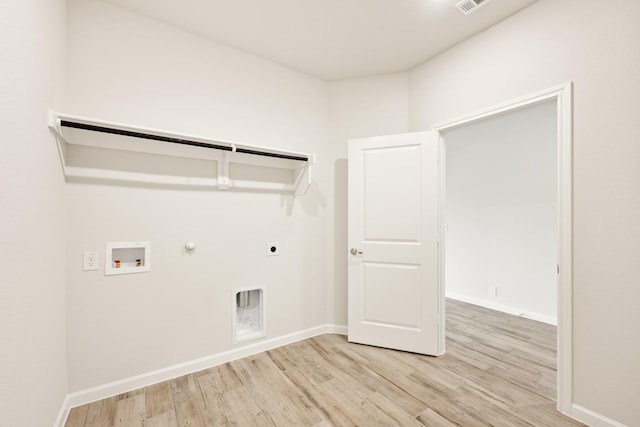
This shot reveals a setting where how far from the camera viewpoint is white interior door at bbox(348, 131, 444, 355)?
2516 millimetres

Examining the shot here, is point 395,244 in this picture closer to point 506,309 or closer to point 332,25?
point 332,25

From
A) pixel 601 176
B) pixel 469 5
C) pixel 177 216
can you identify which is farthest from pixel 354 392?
pixel 469 5

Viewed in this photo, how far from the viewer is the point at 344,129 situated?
3039 mm

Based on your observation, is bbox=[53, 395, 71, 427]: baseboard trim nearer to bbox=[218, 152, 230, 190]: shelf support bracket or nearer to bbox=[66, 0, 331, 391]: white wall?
bbox=[66, 0, 331, 391]: white wall

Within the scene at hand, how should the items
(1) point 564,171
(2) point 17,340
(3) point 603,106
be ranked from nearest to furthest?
(2) point 17,340
(3) point 603,106
(1) point 564,171

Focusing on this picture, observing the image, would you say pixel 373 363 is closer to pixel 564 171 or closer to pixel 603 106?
pixel 564 171

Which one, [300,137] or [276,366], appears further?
[300,137]

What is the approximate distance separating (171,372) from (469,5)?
3.50 metres

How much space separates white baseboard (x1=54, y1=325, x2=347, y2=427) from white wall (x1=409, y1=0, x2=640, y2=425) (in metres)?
1.98

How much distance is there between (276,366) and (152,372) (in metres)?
0.93

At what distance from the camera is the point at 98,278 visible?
1881 millimetres

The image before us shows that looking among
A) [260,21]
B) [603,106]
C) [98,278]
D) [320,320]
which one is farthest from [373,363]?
[260,21]

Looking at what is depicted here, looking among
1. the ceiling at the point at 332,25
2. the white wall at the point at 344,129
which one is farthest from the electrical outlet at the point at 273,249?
the ceiling at the point at 332,25

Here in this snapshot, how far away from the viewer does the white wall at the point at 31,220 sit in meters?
1.06
